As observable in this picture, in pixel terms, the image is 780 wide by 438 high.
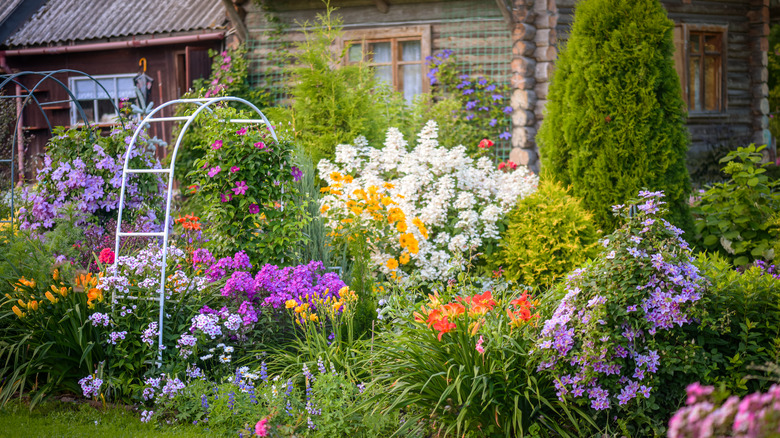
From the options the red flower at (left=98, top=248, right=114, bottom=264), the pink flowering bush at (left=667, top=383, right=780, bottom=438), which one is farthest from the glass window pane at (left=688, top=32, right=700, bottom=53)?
the pink flowering bush at (left=667, top=383, right=780, bottom=438)

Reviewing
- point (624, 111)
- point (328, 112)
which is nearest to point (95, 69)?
point (328, 112)

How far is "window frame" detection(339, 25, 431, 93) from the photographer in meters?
9.32

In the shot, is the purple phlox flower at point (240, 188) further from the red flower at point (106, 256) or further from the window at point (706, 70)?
the window at point (706, 70)

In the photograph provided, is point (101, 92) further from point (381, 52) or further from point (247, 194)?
point (247, 194)

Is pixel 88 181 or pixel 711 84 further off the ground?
pixel 711 84

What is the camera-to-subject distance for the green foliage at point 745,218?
5.34m

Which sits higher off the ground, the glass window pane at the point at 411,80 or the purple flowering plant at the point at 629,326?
the glass window pane at the point at 411,80

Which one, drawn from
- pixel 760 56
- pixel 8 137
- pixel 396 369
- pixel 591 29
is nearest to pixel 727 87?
pixel 760 56

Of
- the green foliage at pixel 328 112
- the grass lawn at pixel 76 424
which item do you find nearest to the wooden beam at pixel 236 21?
the green foliage at pixel 328 112

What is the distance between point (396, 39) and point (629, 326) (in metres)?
7.23

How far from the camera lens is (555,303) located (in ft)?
11.6

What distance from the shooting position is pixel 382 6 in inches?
368

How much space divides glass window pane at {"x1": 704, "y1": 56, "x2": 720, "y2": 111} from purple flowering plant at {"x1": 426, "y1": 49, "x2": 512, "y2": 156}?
3975 mm

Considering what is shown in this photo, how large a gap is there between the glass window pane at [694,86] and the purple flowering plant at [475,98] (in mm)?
3507
